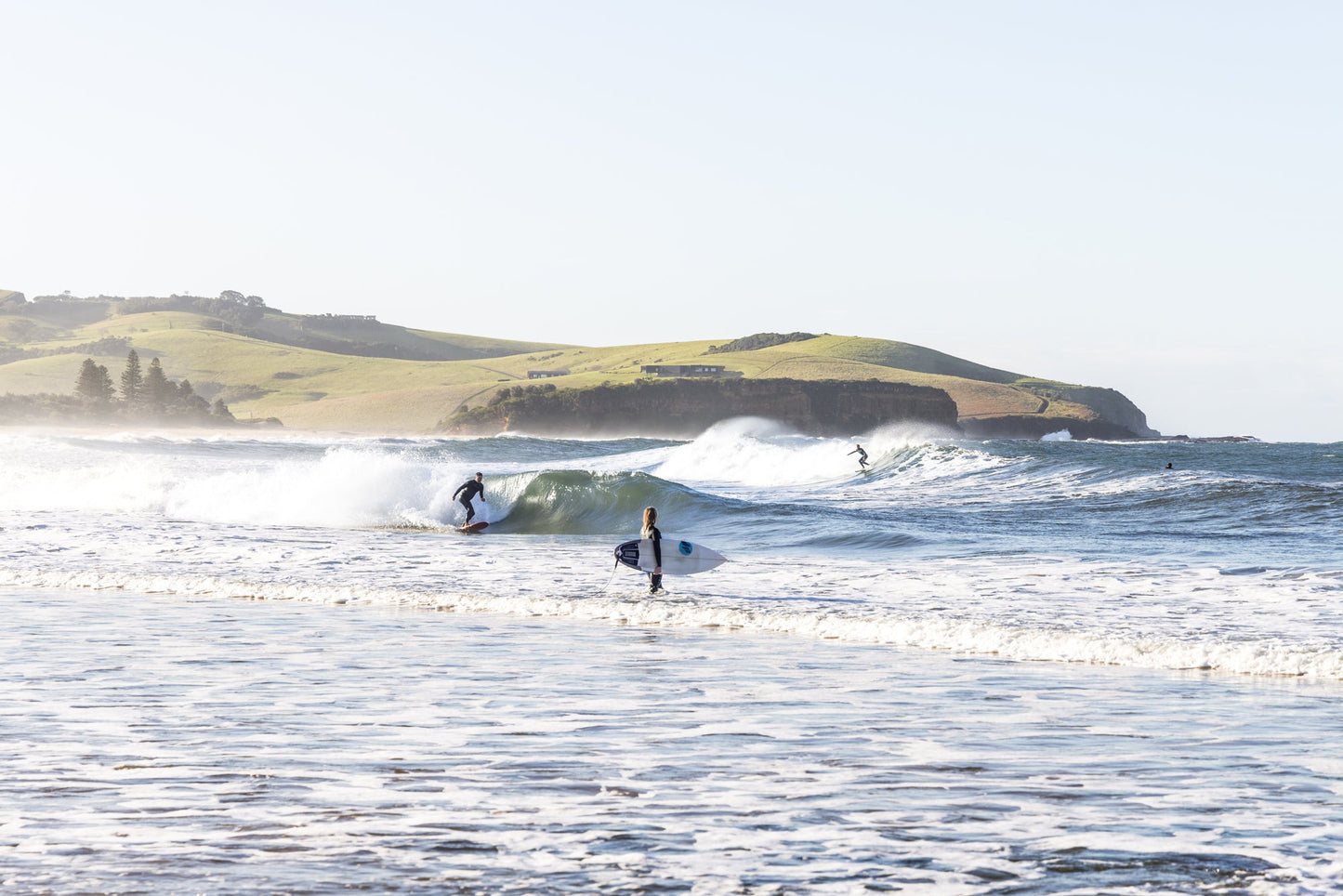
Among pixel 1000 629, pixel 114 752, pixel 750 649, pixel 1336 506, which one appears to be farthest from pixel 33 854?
pixel 1336 506

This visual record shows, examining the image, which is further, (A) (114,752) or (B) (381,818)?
(A) (114,752)

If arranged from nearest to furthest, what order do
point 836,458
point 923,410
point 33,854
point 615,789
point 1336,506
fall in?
point 33,854
point 615,789
point 1336,506
point 836,458
point 923,410

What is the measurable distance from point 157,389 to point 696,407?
76.2 metres

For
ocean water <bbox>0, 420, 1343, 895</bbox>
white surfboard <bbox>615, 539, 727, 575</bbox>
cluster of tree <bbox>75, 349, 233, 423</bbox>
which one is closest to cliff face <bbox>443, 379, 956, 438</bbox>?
cluster of tree <bbox>75, 349, 233, 423</bbox>

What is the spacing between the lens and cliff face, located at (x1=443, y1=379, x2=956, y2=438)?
172500mm

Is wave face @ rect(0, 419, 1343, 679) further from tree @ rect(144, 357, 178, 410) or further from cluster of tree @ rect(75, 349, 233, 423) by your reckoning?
tree @ rect(144, 357, 178, 410)

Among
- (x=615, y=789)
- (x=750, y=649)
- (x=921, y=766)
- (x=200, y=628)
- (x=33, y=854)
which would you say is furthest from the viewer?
(x=200, y=628)

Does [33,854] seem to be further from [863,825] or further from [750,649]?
[750,649]

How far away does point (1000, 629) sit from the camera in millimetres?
13648

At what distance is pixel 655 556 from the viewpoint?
17938 millimetres

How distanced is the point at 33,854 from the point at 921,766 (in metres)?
4.88

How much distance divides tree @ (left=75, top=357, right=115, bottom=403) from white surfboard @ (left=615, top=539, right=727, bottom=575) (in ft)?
540

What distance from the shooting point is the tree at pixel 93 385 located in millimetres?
165875

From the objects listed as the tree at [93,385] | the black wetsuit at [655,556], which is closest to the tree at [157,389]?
the tree at [93,385]
